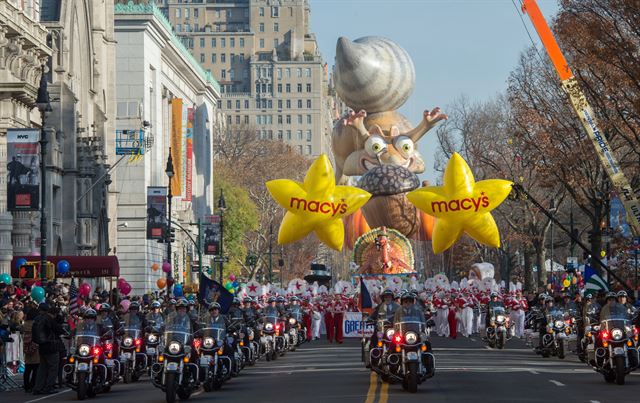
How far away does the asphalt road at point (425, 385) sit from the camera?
24250 millimetres

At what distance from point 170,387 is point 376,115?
61.3m

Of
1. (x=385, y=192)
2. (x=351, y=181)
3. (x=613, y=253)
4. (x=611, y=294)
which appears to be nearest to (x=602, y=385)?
(x=611, y=294)

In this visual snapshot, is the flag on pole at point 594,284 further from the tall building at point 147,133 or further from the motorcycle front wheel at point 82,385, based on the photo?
the tall building at point 147,133

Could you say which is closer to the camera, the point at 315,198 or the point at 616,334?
the point at 616,334

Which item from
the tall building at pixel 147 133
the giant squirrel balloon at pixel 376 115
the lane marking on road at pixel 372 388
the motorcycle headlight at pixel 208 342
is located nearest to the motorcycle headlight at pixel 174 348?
the motorcycle headlight at pixel 208 342

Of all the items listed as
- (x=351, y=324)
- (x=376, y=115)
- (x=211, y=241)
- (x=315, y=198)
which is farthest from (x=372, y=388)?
(x=376, y=115)

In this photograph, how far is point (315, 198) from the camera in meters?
39.9

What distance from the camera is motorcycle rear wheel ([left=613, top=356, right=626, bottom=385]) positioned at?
89.8ft

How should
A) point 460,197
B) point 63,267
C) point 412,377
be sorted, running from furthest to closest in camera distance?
point 63,267 → point 460,197 → point 412,377

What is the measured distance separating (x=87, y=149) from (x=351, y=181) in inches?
1144

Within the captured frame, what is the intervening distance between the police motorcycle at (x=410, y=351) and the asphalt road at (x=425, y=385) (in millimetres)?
284

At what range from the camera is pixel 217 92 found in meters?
139

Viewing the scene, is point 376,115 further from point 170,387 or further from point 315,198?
point 170,387

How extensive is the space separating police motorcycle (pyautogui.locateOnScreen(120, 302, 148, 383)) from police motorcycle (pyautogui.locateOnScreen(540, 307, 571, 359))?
11715 millimetres
